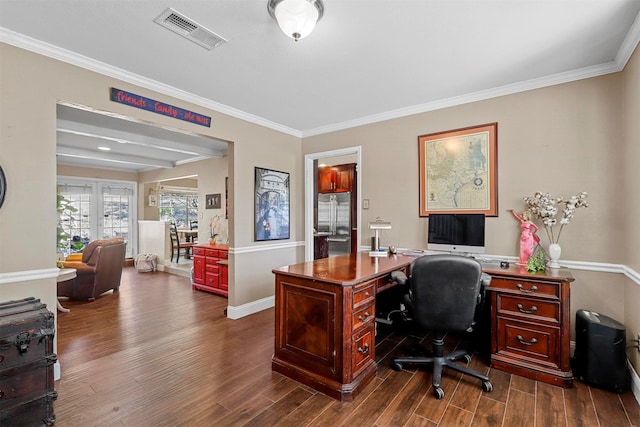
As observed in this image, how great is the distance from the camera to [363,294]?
2.23 m

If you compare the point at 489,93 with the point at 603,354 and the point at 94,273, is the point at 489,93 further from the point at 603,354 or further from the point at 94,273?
the point at 94,273

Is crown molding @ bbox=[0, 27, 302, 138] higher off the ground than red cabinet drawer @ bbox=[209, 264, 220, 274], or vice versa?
crown molding @ bbox=[0, 27, 302, 138]

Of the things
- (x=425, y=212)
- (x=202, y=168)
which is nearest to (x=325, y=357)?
(x=425, y=212)

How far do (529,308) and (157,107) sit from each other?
12.8ft

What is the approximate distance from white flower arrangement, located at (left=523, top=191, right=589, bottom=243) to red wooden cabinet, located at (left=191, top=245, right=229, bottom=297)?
4.16 metres

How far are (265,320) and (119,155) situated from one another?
505cm

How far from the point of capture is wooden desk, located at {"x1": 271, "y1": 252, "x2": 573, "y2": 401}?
2070mm

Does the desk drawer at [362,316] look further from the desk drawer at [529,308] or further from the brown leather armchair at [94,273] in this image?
the brown leather armchair at [94,273]

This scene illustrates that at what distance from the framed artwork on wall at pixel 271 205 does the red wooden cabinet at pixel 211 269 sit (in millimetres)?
1033

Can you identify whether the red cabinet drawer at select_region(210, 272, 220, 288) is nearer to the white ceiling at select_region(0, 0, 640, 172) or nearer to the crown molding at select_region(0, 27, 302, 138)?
the crown molding at select_region(0, 27, 302, 138)

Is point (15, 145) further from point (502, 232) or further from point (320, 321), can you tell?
point (502, 232)

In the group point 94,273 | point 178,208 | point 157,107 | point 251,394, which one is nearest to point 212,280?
point 94,273

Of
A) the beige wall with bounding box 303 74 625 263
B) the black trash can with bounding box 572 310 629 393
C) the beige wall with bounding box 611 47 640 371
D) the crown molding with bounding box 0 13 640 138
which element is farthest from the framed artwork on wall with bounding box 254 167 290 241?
the beige wall with bounding box 611 47 640 371

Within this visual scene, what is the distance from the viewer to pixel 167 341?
302 cm
